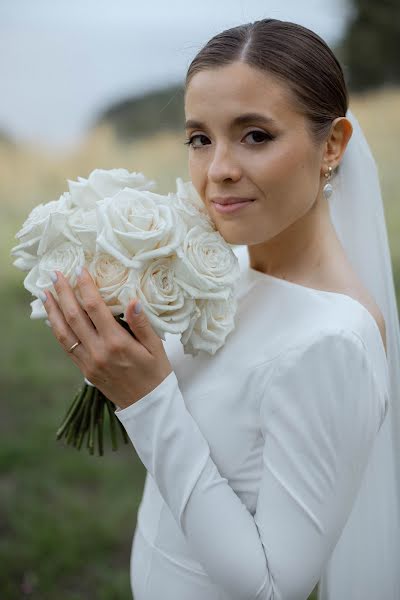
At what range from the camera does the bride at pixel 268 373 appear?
1.77 m

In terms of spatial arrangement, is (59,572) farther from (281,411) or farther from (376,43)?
(376,43)

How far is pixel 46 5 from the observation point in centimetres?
1148

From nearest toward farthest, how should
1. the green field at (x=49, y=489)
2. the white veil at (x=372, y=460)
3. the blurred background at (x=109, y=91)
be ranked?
the white veil at (x=372, y=460) → the green field at (x=49, y=489) → the blurred background at (x=109, y=91)

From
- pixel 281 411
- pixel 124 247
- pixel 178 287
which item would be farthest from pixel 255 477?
pixel 124 247

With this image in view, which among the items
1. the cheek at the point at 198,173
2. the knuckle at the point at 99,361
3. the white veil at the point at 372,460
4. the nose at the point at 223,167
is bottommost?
the white veil at the point at 372,460

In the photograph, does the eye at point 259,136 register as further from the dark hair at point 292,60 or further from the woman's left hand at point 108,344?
the woman's left hand at point 108,344

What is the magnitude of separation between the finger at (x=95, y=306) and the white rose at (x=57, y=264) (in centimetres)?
6

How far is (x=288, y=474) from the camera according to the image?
176 cm

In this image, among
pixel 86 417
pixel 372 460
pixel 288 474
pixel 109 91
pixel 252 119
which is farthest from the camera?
pixel 109 91

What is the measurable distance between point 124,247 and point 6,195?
982cm

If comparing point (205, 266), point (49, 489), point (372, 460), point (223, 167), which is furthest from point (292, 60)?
point (49, 489)

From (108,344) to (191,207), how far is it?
487 millimetres

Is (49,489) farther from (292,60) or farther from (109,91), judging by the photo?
(109,91)

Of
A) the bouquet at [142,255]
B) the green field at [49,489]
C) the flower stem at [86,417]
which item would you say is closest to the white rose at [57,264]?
the bouquet at [142,255]
